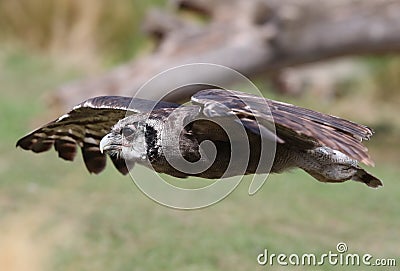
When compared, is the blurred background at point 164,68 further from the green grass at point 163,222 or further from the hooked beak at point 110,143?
the hooked beak at point 110,143

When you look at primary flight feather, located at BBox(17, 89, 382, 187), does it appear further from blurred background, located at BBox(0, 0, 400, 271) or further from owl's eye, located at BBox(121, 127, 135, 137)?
blurred background, located at BBox(0, 0, 400, 271)

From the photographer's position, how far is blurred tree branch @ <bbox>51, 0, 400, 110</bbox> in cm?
911

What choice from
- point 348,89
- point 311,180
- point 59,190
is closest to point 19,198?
point 59,190

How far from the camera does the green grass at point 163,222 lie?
546 cm

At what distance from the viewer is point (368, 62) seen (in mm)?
13789

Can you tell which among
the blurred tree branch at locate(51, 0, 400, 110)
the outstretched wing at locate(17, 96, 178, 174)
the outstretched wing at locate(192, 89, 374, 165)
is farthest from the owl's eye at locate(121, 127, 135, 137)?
the blurred tree branch at locate(51, 0, 400, 110)

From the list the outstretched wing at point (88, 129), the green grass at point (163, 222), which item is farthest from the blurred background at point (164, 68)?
the outstretched wing at point (88, 129)

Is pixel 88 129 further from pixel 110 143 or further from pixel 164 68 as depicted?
pixel 164 68

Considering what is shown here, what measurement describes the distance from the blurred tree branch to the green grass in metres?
1.44

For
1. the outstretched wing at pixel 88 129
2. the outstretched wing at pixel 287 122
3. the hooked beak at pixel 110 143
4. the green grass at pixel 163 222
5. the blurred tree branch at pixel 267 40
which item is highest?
the blurred tree branch at pixel 267 40

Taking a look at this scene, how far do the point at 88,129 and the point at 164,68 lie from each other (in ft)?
15.1

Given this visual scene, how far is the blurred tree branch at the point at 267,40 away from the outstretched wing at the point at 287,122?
5.62m

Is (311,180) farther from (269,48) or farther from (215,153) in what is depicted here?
(215,153)

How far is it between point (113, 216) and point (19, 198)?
3.14ft
